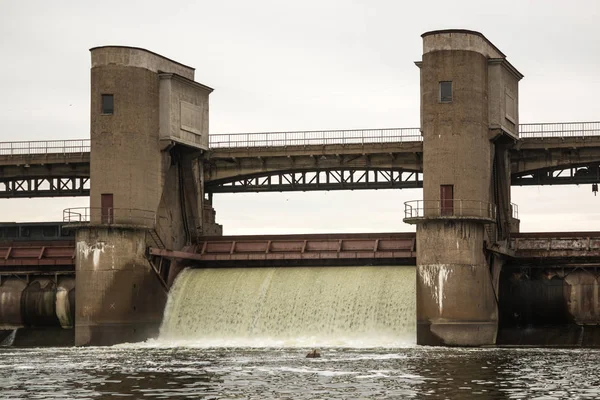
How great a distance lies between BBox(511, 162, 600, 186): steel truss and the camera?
76.1 meters

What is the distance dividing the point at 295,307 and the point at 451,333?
9.24 m

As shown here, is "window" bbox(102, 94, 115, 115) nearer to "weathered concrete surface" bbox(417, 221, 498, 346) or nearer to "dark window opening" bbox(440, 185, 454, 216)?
"weathered concrete surface" bbox(417, 221, 498, 346)

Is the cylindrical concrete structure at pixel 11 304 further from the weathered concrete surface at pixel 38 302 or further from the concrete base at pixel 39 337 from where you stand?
the concrete base at pixel 39 337

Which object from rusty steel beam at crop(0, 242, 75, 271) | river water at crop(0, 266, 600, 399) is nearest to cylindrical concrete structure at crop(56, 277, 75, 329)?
rusty steel beam at crop(0, 242, 75, 271)

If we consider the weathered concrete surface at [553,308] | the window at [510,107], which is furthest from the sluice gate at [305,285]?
the window at [510,107]

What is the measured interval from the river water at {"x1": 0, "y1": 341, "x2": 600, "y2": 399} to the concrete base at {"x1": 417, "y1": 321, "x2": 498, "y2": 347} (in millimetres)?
2983

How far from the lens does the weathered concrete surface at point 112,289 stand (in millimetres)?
71500

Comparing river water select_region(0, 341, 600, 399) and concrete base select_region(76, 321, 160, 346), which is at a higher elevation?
concrete base select_region(76, 321, 160, 346)

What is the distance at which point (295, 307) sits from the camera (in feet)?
232

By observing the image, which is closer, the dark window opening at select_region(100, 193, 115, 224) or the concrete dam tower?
the concrete dam tower

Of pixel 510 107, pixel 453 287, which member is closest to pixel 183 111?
pixel 510 107

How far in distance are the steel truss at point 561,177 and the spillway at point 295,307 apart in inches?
445

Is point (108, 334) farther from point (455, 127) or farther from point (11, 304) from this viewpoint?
point (455, 127)

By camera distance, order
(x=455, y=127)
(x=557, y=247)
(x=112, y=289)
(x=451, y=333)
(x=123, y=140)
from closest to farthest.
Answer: (x=451, y=333) → (x=455, y=127) → (x=112, y=289) → (x=557, y=247) → (x=123, y=140)
